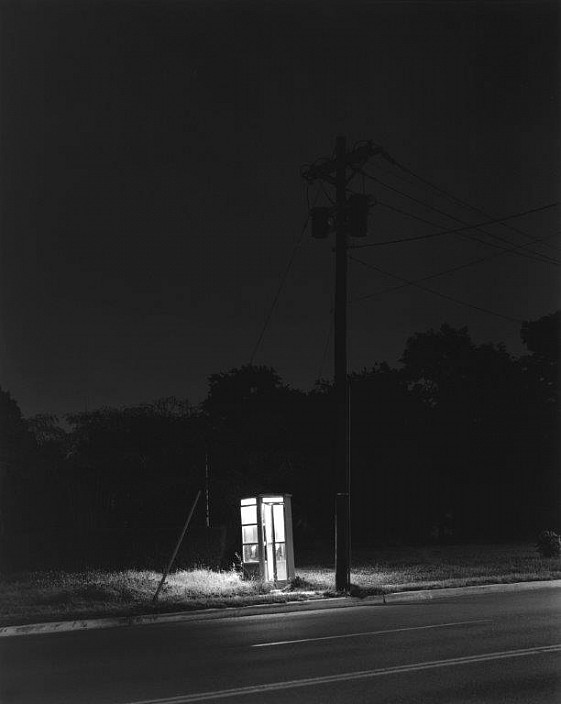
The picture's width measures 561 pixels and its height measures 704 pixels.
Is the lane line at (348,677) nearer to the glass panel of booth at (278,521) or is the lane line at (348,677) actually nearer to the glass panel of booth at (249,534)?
the glass panel of booth at (249,534)

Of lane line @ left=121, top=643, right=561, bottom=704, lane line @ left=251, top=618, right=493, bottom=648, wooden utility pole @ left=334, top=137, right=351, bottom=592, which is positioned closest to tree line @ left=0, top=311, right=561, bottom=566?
wooden utility pole @ left=334, top=137, right=351, bottom=592

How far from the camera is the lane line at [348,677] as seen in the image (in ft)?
25.6

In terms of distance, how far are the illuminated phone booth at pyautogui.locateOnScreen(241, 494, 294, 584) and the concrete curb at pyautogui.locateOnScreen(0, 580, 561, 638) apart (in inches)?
82.6

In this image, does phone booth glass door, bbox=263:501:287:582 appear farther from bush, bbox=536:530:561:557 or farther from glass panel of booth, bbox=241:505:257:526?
bush, bbox=536:530:561:557

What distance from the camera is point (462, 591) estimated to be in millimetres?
18359

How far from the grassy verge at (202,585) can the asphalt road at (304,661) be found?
1.65 meters

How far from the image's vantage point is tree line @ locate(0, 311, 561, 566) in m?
23.0

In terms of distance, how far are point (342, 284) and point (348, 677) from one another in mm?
11209

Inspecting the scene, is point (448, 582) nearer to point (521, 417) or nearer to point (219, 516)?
point (219, 516)

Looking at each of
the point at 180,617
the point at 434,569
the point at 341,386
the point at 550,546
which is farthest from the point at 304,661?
the point at 550,546

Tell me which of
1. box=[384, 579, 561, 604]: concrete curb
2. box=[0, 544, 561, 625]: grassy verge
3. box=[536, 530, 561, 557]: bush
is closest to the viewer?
box=[0, 544, 561, 625]: grassy verge

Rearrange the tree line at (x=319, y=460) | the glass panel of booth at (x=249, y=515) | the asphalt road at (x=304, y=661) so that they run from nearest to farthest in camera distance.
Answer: the asphalt road at (x=304, y=661)
the glass panel of booth at (x=249, y=515)
the tree line at (x=319, y=460)

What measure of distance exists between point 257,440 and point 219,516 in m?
6.82

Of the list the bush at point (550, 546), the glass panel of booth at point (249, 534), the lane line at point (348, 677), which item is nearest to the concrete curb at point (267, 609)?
the glass panel of booth at point (249, 534)
